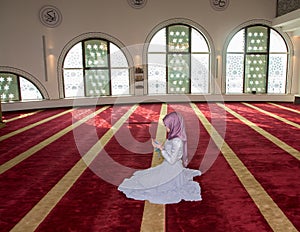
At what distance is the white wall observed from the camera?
10.1m

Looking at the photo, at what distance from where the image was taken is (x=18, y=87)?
10562 mm

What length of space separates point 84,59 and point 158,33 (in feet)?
9.39

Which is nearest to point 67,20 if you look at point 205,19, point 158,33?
point 158,33

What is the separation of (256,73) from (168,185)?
377 inches

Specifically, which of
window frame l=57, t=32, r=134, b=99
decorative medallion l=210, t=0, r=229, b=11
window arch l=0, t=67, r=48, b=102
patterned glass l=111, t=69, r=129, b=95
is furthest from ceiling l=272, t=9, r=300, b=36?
window arch l=0, t=67, r=48, b=102

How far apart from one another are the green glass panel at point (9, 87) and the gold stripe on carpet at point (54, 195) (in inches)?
245

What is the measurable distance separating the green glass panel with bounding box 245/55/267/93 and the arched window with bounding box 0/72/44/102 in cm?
763

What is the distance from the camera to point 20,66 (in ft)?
33.8

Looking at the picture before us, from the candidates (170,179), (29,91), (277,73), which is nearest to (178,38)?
(277,73)

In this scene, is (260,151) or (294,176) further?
(260,151)

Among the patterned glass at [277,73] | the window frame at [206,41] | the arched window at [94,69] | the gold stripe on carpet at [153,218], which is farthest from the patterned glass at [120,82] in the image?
the gold stripe on carpet at [153,218]

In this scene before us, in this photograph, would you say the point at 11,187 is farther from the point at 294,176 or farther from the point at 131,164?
the point at 294,176

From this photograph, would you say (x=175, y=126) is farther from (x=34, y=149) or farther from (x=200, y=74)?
(x=200, y=74)

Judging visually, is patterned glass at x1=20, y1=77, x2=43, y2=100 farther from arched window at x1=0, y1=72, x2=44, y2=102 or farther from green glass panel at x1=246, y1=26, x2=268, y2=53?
green glass panel at x1=246, y1=26, x2=268, y2=53
